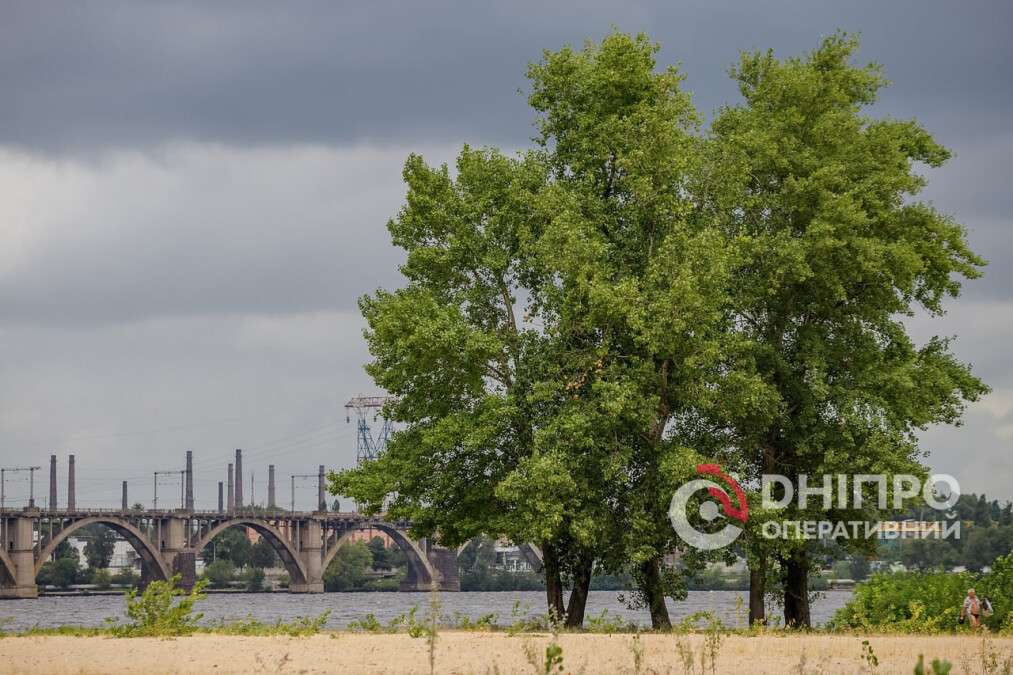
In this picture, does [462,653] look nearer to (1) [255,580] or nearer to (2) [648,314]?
→ (2) [648,314]

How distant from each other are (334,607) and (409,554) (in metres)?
31.4

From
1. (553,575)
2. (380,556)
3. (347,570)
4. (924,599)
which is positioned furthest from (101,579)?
(924,599)

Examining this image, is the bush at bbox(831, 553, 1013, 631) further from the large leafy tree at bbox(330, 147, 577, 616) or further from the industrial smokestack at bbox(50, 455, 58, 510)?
the industrial smokestack at bbox(50, 455, 58, 510)

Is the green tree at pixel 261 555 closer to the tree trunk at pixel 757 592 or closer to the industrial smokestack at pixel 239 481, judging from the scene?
the industrial smokestack at pixel 239 481

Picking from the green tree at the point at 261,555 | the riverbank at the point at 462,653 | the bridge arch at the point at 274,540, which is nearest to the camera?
the riverbank at the point at 462,653

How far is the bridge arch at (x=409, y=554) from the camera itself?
130 m

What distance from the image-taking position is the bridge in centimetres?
11912

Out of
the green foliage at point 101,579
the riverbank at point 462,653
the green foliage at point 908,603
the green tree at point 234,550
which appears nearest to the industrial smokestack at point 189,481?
the green tree at point 234,550

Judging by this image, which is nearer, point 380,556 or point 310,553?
point 310,553

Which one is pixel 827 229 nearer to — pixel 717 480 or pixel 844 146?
pixel 844 146

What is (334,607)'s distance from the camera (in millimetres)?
103812

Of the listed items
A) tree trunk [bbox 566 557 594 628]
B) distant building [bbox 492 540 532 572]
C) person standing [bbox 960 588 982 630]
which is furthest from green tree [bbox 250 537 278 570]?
person standing [bbox 960 588 982 630]

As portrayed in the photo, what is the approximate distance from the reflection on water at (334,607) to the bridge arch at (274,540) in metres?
2.45

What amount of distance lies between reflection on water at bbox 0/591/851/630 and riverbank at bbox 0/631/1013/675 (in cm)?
2974
